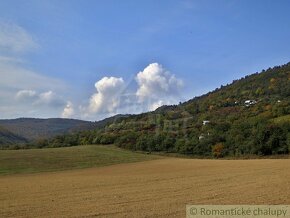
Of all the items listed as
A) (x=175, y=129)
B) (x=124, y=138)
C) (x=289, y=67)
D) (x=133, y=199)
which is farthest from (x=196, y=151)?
(x=289, y=67)

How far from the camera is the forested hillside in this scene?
91.6 meters

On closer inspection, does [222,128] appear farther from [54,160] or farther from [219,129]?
[54,160]

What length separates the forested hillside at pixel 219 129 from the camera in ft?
301

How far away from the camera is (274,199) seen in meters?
19.6

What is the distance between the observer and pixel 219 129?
10856 centimetres

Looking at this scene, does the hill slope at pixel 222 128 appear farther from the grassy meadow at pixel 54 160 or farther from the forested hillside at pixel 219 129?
the grassy meadow at pixel 54 160

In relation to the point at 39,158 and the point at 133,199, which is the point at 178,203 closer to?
the point at 133,199

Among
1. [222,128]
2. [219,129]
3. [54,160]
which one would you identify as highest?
[222,128]

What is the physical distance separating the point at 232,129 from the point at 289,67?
341ft

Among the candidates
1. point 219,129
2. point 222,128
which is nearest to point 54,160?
point 219,129

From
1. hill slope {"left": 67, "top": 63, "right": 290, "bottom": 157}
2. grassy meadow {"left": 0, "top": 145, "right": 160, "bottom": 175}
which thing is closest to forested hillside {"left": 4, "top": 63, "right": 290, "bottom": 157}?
hill slope {"left": 67, "top": 63, "right": 290, "bottom": 157}

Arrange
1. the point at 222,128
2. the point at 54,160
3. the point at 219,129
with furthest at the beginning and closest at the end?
the point at 222,128 < the point at 219,129 < the point at 54,160

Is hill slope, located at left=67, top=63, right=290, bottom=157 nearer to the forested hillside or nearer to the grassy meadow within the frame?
the forested hillside

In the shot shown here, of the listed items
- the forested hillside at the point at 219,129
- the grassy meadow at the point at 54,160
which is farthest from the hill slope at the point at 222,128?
the grassy meadow at the point at 54,160
